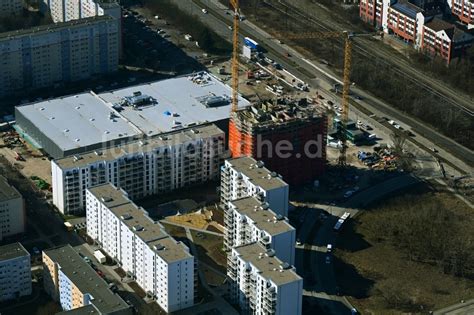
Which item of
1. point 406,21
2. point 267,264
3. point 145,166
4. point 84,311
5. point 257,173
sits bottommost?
point 84,311

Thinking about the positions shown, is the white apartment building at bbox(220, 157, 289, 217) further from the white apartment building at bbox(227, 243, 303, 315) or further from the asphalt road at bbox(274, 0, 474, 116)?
the asphalt road at bbox(274, 0, 474, 116)

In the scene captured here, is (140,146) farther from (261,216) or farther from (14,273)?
(14,273)

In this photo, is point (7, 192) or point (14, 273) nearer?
point (14, 273)

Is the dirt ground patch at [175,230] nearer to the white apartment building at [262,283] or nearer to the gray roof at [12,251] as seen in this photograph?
the white apartment building at [262,283]

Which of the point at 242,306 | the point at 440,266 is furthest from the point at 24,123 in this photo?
the point at 440,266

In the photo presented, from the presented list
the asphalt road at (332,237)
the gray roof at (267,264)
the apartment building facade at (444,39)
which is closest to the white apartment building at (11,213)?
the gray roof at (267,264)

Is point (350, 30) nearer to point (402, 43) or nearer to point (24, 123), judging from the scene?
point (402, 43)

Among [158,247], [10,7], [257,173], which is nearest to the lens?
[158,247]

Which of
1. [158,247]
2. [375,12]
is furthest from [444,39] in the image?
[158,247]
